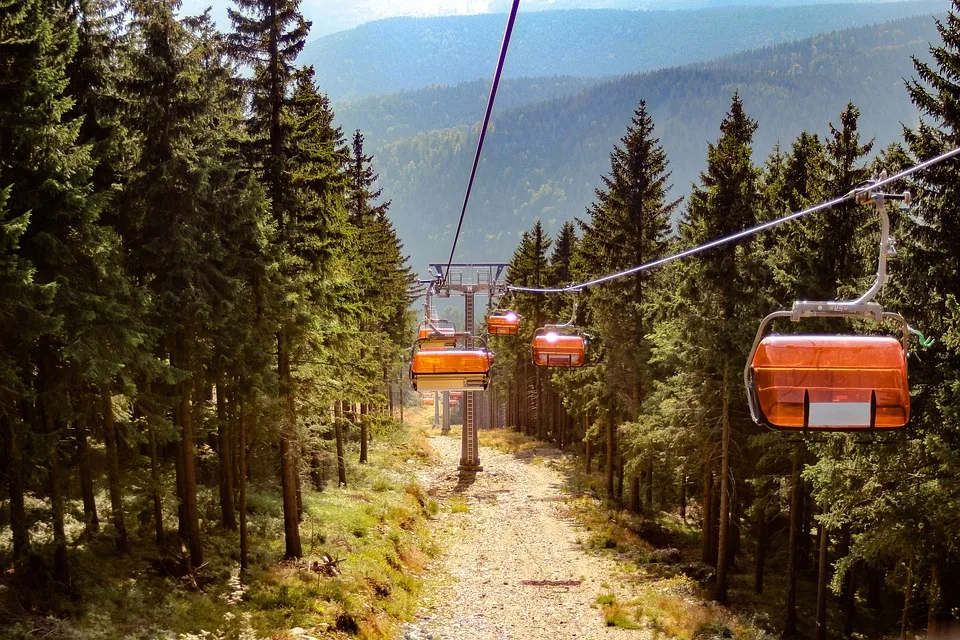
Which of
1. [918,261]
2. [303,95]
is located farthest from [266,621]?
[918,261]

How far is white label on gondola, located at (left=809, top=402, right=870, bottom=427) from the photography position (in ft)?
20.5

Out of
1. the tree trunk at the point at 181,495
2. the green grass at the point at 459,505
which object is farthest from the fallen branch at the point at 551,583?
the tree trunk at the point at 181,495

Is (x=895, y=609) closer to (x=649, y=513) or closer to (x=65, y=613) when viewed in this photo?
(x=649, y=513)

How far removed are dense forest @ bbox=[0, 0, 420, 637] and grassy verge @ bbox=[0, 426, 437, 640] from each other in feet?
0.50

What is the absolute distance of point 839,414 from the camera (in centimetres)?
626

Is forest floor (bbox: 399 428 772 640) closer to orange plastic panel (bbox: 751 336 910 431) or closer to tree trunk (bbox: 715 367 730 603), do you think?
tree trunk (bbox: 715 367 730 603)

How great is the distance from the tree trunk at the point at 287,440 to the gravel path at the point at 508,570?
3.82 m

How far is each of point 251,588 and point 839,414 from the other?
522 inches

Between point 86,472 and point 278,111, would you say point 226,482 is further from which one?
point 278,111

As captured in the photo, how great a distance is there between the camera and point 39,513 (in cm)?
1380

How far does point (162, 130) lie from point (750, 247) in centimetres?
1455

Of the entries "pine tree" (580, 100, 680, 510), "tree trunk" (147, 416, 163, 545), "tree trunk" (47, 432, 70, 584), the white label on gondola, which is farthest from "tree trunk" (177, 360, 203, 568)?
"pine tree" (580, 100, 680, 510)

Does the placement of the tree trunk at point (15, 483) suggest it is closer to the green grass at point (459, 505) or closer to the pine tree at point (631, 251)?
the pine tree at point (631, 251)

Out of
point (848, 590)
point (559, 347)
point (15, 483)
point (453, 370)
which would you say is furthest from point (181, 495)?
point (848, 590)
